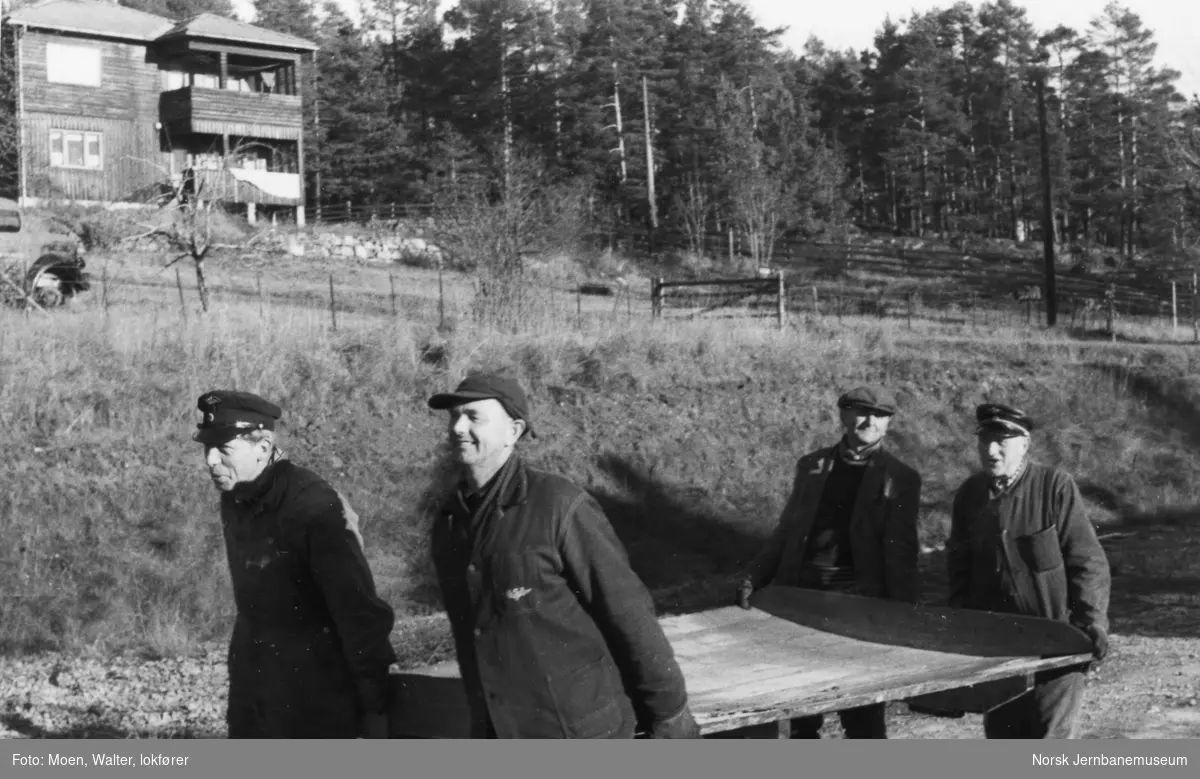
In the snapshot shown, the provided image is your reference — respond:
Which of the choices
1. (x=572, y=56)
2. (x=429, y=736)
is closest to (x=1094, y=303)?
(x=572, y=56)

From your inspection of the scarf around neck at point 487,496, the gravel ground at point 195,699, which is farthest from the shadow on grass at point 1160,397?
the scarf around neck at point 487,496

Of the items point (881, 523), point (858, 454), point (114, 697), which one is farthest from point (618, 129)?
point (881, 523)

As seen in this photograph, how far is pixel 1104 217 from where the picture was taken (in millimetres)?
65750

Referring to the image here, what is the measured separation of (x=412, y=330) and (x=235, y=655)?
1591 centimetres

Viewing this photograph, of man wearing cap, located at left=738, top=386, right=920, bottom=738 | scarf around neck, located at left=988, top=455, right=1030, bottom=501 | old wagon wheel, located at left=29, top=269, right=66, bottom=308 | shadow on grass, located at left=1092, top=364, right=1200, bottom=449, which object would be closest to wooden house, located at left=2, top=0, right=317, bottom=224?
old wagon wheel, located at left=29, top=269, right=66, bottom=308

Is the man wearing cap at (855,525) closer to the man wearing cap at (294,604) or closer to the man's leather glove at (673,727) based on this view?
the man's leather glove at (673,727)

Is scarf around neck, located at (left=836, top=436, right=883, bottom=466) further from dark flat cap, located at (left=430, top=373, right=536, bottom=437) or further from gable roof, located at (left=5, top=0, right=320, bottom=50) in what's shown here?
gable roof, located at (left=5, top=0, right=320, bottom=50)

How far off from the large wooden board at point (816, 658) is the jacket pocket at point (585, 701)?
914mm

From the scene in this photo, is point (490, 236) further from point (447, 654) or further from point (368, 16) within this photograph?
point (368, 16)

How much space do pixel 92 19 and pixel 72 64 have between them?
1.46 m

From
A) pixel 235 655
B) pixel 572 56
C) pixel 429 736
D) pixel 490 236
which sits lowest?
pixel 429 736

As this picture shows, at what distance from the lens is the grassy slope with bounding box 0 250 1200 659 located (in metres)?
14.5

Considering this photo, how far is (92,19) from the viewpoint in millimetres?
42062

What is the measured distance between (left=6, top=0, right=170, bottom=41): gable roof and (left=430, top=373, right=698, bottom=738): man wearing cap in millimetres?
39772
